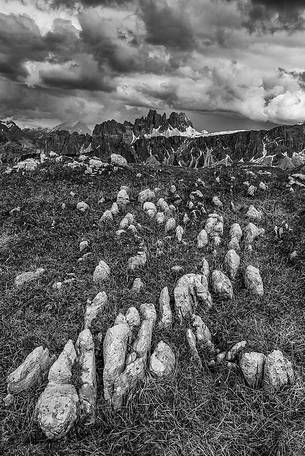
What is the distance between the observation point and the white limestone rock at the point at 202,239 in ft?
39.3

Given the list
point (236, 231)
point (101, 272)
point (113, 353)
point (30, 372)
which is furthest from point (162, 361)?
point (236, 231)

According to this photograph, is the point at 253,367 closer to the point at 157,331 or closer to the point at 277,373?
the point at 277,373

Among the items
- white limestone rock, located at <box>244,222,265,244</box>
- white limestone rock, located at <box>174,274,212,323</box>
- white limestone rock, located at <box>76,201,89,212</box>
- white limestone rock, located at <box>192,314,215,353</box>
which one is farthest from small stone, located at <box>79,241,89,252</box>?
white limestone rock, located at <box>244,222,265,244</box>

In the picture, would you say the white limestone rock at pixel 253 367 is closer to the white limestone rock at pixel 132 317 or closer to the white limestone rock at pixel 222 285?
the white limestone rock at pixel 222 285

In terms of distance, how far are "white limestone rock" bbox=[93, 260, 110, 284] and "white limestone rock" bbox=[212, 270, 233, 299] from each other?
308 centimetres

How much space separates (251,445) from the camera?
6375 millimetres

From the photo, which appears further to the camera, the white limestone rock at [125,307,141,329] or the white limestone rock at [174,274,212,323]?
the white limestone rock at [174,274,212,323]

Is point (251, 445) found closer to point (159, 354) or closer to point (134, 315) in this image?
point (159, 354)

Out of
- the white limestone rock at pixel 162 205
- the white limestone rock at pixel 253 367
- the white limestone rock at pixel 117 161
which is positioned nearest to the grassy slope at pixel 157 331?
the white limestone rock at pixel 253 367

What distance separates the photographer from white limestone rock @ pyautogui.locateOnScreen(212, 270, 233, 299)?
966 cm

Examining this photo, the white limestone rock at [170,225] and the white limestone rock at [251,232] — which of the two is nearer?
the white limestone rock at [251,232]

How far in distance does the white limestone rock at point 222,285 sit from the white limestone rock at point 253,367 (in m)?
2.18

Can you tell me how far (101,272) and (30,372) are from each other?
12.0 ft

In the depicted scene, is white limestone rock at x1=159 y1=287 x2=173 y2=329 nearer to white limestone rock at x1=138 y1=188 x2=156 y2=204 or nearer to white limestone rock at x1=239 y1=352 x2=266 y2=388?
white limestone rock at x1=239 y1=352 x2=266 y2=388
